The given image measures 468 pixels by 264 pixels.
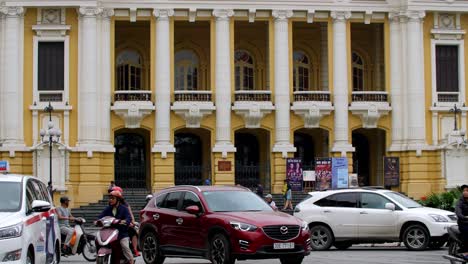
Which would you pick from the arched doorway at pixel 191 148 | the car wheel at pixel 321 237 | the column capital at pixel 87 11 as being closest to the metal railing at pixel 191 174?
the arched doorway at pixel 191 148

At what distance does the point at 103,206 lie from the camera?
47.2m

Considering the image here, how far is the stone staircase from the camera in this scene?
4566 centimetres

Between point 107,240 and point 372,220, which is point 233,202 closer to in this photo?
point 107,240

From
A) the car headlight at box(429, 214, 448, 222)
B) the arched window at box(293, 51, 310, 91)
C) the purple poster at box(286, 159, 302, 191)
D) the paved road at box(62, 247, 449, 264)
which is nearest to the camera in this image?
the paved road at box(62, 247, 449, 264)

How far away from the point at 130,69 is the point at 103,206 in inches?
382

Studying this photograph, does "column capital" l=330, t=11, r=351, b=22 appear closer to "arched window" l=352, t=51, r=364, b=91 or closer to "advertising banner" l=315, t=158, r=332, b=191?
"arched window" l=352, t=51, r=364, b=91

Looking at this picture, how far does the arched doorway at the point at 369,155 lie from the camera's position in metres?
54.5

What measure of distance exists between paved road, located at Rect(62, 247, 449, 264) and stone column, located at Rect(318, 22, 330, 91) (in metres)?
24.1

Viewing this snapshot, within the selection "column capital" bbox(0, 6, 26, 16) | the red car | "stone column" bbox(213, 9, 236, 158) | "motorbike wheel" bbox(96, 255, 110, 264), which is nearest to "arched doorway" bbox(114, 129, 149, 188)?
"stone column" bbox(213, 9, 236, 158)

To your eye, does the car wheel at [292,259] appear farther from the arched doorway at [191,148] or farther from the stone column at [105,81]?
the arched doorway at [191,148]

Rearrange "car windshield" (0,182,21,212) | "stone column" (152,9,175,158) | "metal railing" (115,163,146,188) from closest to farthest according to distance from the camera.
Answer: "car windshield" (0,182,21,212), "stone column" (152,9,175,158), "metal railing" (115,163,146,188)

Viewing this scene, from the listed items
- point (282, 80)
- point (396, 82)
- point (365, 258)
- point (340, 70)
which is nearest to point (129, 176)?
point (282, 80)

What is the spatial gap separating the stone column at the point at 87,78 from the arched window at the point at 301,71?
11684mm

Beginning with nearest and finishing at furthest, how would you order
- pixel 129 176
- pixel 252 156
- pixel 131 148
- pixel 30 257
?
pixel 30 257 → pixel 129 176 → pixel 131 148 → pixel 252 156
